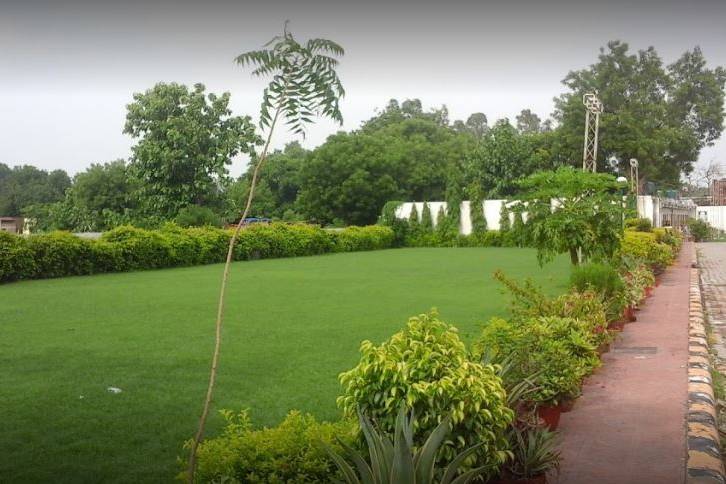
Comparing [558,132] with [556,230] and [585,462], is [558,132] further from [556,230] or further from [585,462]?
[585,462]

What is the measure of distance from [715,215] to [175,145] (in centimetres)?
3087

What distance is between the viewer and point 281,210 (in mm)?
40969

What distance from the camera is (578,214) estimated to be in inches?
412

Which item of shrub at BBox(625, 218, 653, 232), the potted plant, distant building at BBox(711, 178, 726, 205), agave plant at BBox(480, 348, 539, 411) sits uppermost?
distant building at BBox(711, 178, 726, 205)

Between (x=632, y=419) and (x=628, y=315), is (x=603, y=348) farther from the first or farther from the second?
(x=628, y=315)

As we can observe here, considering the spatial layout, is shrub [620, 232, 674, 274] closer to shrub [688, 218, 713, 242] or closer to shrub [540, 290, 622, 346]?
shrub [540, 290, 622, 346]

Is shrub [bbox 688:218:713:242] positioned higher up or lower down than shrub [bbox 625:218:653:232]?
lower down

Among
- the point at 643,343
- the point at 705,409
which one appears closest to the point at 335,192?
the point at 643,343

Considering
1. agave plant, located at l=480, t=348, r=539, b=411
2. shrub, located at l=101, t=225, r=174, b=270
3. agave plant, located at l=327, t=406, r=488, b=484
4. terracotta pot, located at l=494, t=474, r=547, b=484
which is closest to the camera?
agave plant, located at l=327, t=406, r=488, b=484

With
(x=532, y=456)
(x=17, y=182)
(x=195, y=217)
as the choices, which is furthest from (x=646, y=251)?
(x=195, y=217)

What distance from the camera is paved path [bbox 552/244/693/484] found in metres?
3.65

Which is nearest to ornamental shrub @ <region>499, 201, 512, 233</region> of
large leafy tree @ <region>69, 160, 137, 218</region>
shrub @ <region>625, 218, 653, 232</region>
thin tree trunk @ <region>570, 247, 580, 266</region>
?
shrub @ <region>625, 218, 653, 232</region>

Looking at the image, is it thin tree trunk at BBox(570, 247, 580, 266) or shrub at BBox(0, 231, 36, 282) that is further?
shrub at BBox(0, 231, 36, 282)

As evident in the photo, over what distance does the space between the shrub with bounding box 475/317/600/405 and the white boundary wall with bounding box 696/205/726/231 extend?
130 ft
